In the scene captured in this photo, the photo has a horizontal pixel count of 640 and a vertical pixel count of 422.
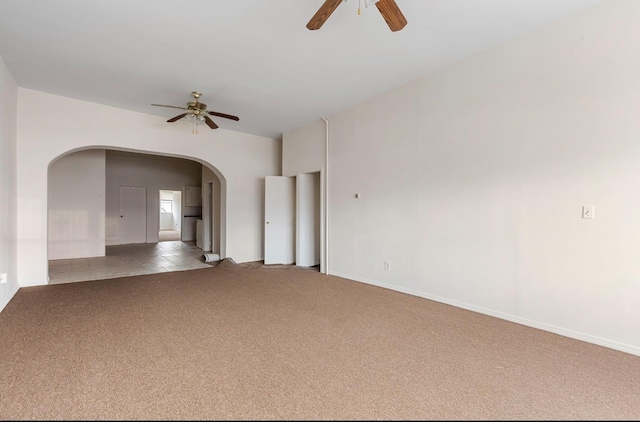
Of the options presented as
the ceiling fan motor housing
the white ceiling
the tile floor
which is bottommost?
the tile floor

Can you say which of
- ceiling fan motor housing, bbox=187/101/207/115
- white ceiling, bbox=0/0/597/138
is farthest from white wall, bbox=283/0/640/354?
ceiling fan motor housing, bbox=187/101/207/115

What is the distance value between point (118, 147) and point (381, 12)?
479 centimetres

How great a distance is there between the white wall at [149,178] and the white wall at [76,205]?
1.71m

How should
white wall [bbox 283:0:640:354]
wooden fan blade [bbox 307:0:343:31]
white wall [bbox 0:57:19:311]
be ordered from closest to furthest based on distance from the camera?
1. wooden fan blade [bbox 307:0:343:31]
2. white wall [bbox 283:0:640:354]
3. white wall [bbox 0:57:19:311]

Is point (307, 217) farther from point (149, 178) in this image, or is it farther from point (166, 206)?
point (166, 206)

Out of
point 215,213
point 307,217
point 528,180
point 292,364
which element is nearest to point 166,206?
point 215,213

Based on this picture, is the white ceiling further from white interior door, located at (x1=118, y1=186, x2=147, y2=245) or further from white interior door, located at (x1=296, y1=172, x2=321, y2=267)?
white interior door, located at (x1=118, y1=186, x2=147, y2=245)

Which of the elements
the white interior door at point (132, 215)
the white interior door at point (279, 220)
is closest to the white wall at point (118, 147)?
the white interior door at point (279, 220)

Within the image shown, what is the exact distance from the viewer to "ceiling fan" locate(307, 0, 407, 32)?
1967 millimetres

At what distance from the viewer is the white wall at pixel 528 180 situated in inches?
93.5

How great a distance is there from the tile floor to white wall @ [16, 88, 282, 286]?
649 mm

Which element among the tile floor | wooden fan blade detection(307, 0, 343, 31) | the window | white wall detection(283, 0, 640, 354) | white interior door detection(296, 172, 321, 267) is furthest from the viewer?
the window

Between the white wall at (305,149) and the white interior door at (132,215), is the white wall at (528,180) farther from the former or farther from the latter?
the white interior door at (132,215)

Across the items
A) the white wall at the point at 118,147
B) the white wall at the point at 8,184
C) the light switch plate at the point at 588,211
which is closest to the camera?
the light switch plate at the point at 588,211
